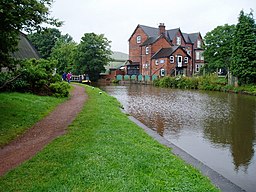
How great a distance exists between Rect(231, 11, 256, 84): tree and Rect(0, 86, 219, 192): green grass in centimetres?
2704

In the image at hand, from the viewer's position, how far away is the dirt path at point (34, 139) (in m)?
7.13

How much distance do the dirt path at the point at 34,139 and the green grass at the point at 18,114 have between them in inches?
11.8

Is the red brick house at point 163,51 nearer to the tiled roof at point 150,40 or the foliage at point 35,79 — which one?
the tiled roof at point 150,40

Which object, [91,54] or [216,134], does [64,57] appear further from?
[216,134]

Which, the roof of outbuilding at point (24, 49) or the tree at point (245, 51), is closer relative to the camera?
the roof of outbuilding at point (24, 49)

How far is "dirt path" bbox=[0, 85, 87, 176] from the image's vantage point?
713cm

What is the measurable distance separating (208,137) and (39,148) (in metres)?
7.37

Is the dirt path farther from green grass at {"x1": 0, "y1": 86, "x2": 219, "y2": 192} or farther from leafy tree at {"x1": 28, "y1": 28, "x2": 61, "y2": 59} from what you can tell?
leafy tree at {"x1": 28, "y1": 28, "x2": 61, "y2": 59}

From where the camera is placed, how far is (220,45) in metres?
43.7

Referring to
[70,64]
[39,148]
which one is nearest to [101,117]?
[39,148]

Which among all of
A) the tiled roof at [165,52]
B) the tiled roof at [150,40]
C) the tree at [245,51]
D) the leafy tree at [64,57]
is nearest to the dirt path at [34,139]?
the tree at [245,51]

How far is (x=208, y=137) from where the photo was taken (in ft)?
39.6

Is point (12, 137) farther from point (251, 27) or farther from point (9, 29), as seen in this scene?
point (251, 27)

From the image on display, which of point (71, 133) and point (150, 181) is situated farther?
point (71, 133)
